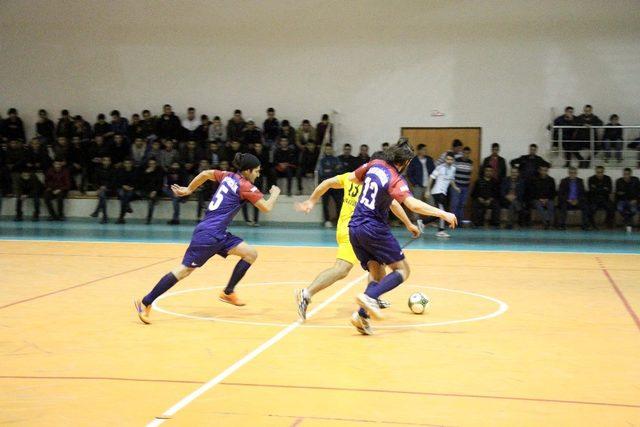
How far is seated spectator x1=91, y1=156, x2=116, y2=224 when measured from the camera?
76.1 feet

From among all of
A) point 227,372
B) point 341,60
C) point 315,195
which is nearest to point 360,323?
point 315,195

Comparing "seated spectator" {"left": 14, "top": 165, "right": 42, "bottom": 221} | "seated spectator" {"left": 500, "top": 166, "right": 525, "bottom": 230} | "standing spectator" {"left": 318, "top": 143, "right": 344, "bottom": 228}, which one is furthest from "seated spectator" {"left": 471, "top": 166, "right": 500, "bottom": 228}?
"seated spectator" {"left": 14, "top": 165, "right": 42, "bottom": 221}

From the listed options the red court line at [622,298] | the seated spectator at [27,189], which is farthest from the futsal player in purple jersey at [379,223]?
the seated spectator at [27,189]

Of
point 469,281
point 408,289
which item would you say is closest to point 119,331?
point 408,289

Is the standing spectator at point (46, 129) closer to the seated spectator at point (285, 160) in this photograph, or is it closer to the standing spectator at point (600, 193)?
the seated spectator at point (285, 160)

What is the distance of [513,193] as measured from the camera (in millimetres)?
22250

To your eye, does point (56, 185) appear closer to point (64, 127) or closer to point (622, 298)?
point (64, 127)

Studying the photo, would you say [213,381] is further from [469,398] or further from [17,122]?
[17,122]

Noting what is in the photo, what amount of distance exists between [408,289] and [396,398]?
210 inches

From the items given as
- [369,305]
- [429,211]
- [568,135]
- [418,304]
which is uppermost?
[568,135]

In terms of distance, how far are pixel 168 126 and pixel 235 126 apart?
2286mm

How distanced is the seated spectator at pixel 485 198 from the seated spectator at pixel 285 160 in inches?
218

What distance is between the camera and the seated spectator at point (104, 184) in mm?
23188

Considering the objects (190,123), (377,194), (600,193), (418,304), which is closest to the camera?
(377,194)
